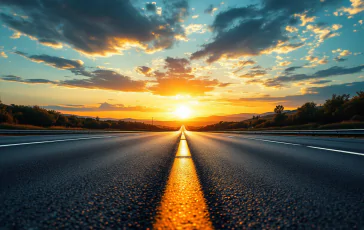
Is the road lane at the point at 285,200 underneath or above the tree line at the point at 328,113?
underneath

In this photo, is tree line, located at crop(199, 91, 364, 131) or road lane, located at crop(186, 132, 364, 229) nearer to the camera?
road lane, located at crop(186, 132, 364, 229)

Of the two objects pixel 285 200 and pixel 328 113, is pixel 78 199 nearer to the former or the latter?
pixel 285 200

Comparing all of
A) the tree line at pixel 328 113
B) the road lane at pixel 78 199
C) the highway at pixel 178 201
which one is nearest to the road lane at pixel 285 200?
the highway at pixel 178 201

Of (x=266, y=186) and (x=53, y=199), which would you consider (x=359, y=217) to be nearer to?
(x=266, y=186)

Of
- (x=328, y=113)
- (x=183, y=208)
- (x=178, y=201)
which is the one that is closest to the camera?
(x=183, y=208)

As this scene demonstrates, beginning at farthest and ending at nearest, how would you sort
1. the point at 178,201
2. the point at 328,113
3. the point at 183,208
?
the point at 328,113 → the point at 178,201 → the point at 183,208

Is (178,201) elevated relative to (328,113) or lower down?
lower down

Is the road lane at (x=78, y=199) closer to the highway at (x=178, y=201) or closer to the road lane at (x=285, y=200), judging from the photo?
the highway at (x=178, y=201)

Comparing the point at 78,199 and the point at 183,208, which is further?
the point at 78,199

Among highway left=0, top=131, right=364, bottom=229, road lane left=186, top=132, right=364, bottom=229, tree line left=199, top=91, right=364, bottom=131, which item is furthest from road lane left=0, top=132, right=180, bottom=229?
tree line left=199, top=91, right=364, bottom=131

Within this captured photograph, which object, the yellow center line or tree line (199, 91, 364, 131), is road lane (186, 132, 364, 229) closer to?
the yellow center line

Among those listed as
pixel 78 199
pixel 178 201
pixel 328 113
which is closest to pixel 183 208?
pixel 178 201

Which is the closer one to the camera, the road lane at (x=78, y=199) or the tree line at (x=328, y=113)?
the road lane at (x=78, y=199)

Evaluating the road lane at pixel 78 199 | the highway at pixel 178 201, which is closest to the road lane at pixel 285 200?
the highway at pixel 178 201
